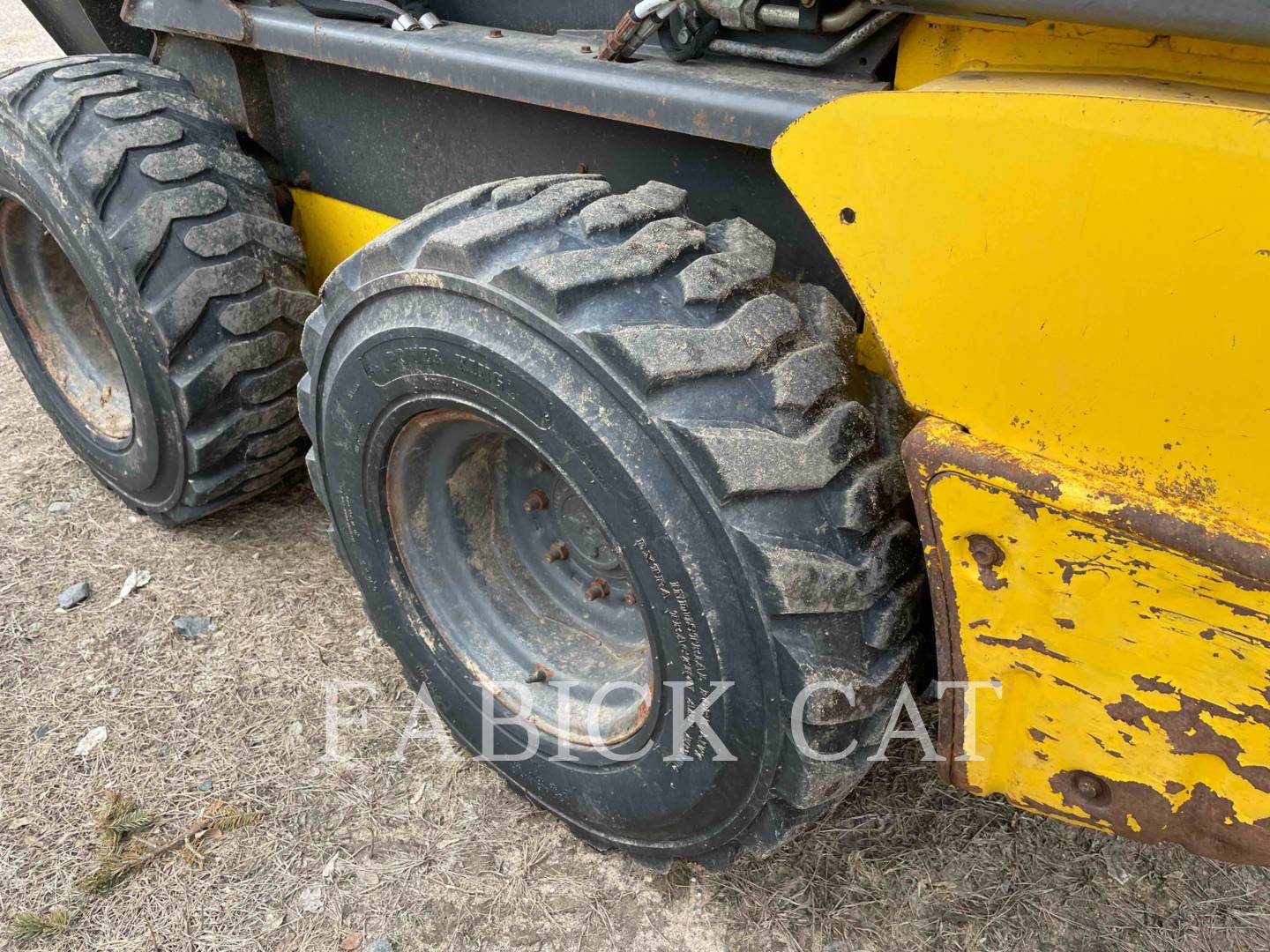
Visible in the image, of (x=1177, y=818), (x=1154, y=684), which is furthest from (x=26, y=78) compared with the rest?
(x=1177, y=818)

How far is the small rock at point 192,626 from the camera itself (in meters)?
2.69

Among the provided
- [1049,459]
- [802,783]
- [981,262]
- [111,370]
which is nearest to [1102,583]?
[1049,459]

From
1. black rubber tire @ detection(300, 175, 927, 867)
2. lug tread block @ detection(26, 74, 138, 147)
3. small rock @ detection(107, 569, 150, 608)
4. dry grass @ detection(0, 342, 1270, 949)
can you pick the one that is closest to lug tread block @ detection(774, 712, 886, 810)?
black rubber tire @ detection(300, 175, 927, 867)

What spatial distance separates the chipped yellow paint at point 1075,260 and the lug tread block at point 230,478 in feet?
6.10

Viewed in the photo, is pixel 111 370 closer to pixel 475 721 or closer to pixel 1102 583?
pixel 475 721

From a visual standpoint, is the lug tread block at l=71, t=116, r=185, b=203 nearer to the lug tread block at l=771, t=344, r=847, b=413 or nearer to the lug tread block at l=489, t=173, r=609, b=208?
the lug tread block at l=489, t=173, r=609, b=208

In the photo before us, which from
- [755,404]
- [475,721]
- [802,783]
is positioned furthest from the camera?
[475,721]

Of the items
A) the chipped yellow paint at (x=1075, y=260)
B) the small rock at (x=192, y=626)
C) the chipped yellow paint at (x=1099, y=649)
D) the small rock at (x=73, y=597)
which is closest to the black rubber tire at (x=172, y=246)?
the small rock at (x=192, y=626)

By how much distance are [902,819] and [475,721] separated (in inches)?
36.8

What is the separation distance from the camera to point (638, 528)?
1.54 metres

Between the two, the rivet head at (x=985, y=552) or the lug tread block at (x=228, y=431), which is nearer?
the rivet head at (x=985, y=552)

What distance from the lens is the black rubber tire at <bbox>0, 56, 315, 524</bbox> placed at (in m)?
2.36

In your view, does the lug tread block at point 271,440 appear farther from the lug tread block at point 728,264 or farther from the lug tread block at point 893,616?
the lug tread block at point 893,616
